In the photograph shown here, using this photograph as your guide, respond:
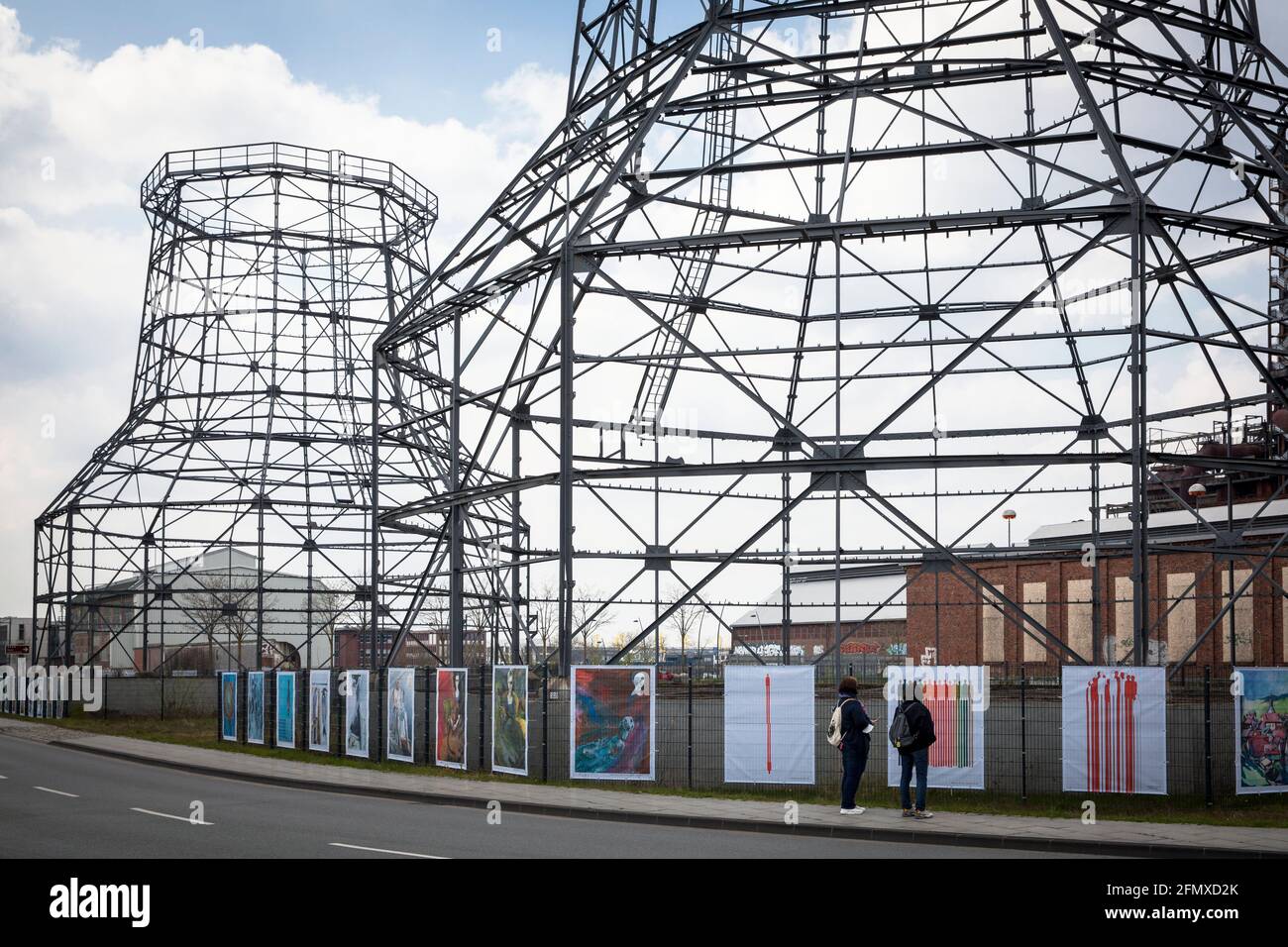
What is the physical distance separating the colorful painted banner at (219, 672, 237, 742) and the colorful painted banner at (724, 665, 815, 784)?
17.7 metres

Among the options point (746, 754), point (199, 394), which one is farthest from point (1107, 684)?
point (199, 394)

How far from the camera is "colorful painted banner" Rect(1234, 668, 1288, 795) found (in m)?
19.6

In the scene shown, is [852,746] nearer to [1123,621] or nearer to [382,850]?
[382,850]

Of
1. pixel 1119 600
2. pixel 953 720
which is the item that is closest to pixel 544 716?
pixel 953 720

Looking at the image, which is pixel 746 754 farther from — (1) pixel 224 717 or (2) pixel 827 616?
(2) pixel 827 616

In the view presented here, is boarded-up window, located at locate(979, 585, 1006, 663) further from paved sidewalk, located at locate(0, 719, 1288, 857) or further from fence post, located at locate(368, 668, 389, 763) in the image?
paved sidewalk, located at locate(0, 719, 1288, 857)

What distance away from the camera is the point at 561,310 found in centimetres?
2512

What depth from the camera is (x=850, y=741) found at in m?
18.9

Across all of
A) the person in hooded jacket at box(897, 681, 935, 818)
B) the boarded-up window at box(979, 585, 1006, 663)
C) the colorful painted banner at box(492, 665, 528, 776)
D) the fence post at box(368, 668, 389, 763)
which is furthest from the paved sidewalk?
the boarded-up window at box(979, 585, 1006, 663)

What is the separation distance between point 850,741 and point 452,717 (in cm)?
973

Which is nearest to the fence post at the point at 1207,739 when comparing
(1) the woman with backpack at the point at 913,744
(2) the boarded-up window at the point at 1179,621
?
(1) the woman with backpack at the point at 913,744

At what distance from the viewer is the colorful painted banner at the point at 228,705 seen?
34.9 m

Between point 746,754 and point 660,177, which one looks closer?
point 746,754
